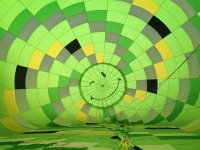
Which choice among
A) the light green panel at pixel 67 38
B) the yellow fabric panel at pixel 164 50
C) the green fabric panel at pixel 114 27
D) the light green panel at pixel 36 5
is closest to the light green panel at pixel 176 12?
the yellow fabric panel at pixel 164 50

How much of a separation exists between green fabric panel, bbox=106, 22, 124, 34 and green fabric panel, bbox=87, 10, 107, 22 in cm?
17

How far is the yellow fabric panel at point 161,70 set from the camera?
6372 millimetres

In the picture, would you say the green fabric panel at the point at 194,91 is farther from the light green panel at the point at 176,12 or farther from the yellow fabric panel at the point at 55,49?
the yellow fabric panel at the point at 55,49

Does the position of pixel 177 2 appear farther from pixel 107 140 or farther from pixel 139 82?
pixel 107 140

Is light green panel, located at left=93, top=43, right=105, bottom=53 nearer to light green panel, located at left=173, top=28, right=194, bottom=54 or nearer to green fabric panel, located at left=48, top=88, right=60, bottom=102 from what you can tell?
green fabric panel, located at left=48, top=88, right=60, bottom=102

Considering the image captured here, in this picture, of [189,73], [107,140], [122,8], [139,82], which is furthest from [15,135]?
[189,73]

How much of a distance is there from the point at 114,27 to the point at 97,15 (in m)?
0.43

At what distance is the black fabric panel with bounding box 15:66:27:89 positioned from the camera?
242 inches

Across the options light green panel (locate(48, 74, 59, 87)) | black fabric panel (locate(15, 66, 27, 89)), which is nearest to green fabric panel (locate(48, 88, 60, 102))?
light green panel (locate(48, 74, 59, 87))

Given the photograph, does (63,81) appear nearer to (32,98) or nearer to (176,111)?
(32,98)

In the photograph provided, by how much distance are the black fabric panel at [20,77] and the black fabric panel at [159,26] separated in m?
2.64

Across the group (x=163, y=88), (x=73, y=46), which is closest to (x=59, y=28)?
(x=73, y=46)

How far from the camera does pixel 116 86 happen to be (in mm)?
6602

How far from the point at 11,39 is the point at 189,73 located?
3510mm
